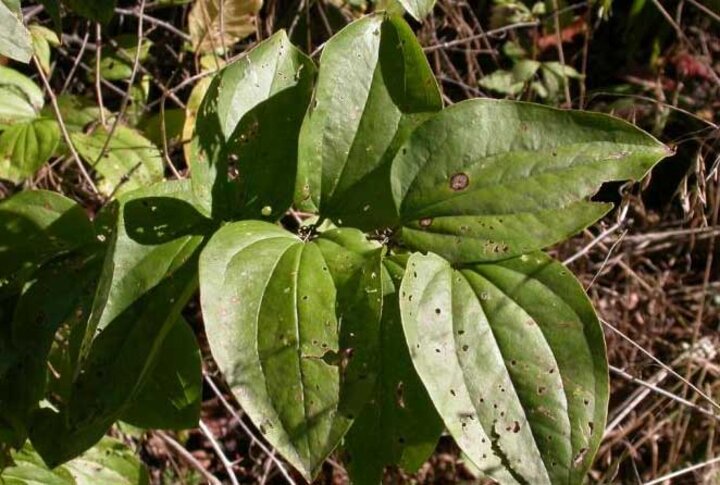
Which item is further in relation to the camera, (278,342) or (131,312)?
(131,312)

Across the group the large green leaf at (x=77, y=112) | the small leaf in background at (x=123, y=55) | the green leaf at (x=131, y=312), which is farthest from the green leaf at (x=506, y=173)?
the small leaf in background at (x=123, y=55)

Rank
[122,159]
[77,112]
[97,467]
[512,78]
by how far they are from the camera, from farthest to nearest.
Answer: [512,78] < [77,112] < [122,159] < [97,467]

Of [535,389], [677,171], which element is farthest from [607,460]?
[535,389]

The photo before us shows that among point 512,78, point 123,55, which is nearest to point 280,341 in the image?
point 123,55

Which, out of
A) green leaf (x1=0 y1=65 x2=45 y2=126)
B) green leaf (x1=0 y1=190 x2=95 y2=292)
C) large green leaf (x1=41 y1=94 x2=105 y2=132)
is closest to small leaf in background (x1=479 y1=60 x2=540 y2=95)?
large green leaf (x1=41 y1=94 x2=105 y2=132)

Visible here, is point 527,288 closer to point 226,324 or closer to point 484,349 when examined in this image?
point 484,349

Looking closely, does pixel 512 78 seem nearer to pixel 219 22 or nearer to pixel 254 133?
pixel 219 22

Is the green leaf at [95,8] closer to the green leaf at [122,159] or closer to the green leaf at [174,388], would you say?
the green leaf at [122,159]

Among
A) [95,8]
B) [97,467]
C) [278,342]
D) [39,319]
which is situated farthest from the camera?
[97,467]
